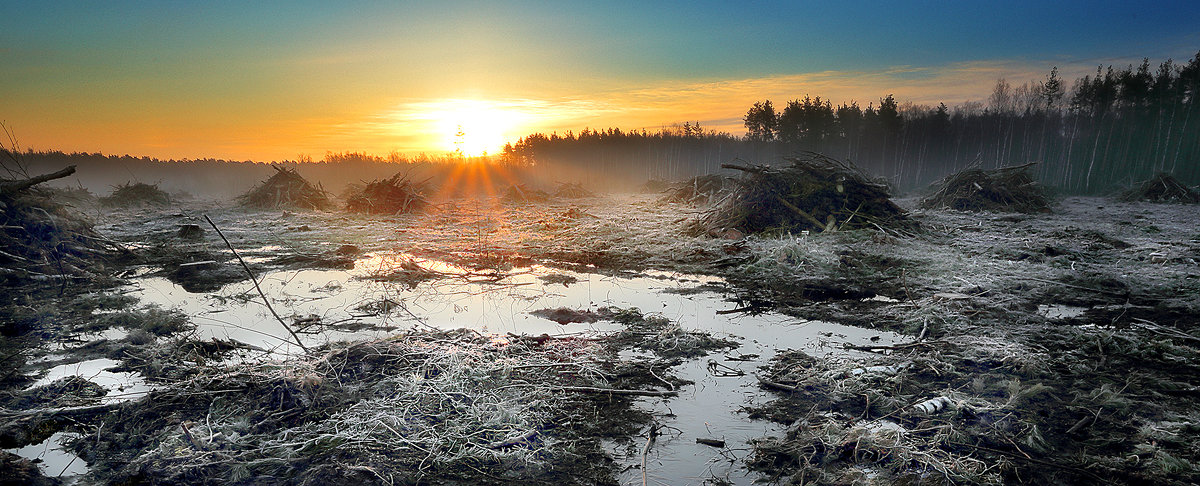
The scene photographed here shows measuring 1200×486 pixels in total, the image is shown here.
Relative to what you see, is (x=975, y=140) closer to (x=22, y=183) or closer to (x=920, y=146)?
(x=920, y=146)

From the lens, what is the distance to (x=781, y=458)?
9.04 ft

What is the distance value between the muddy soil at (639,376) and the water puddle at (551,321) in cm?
3

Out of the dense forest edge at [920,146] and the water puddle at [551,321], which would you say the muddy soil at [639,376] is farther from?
the dense forest edge at [920,146]

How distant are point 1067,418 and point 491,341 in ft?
13.1

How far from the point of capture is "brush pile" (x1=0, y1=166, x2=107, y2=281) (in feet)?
23.3

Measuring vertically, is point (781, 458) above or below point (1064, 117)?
below

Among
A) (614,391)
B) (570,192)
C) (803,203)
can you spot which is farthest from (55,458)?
(570,192)

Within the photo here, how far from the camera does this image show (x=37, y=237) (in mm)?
7531

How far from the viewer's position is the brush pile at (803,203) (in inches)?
423

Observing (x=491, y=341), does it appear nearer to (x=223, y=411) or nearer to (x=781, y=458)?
(x=223, y=411)

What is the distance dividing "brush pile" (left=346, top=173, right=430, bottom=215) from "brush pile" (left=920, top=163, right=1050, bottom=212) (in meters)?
18.2

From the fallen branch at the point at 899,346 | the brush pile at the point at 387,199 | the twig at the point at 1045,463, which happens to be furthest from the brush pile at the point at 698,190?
the twig at the point at 1045,463

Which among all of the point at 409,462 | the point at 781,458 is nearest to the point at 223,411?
the point at 409,462

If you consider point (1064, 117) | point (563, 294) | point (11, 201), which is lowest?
point (563, 294)
